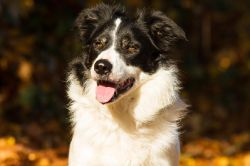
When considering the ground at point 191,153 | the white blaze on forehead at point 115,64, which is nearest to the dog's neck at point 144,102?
the white blaze on forehead at point 115,64

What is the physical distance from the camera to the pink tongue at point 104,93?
6.08 meters

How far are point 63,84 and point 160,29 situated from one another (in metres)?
4.38

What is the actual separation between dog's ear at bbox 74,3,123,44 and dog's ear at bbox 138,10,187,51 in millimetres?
289

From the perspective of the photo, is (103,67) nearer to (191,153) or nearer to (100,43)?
(100,43)

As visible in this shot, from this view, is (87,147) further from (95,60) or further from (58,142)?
(58,142)

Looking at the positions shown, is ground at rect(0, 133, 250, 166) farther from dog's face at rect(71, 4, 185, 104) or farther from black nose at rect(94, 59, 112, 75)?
black nose at rect(94, 59, 112, 75)

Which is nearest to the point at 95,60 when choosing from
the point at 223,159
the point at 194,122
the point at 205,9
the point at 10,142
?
the point at 10,142

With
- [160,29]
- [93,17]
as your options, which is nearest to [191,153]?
[160,29]

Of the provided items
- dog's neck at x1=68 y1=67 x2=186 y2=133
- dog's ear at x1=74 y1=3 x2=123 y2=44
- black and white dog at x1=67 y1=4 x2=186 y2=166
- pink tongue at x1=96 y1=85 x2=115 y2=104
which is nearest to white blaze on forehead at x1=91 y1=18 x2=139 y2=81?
black and white dog at x1=67 y1=4 x2=186 y2=166

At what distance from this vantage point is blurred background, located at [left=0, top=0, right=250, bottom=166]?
974 centimetres

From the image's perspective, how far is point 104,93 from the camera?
616 centimetres

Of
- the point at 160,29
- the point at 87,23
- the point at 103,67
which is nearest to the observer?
the point at 103,67

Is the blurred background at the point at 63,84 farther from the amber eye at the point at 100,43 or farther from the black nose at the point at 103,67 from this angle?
the black nose at the point at 103,67

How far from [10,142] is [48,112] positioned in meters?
2.76
